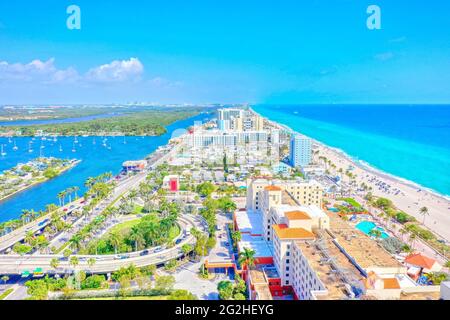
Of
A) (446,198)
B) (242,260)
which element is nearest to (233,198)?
(242,260)

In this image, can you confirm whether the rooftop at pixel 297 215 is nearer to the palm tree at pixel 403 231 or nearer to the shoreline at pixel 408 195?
the palm tree at pixel 403 231

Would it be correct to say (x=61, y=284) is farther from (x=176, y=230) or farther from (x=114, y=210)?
(x=114, y=210)

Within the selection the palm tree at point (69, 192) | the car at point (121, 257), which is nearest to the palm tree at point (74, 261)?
the car at point (121, 257)

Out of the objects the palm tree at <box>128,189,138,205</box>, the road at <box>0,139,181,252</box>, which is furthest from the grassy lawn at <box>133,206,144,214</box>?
the road at <box>0,139,181,252</box>

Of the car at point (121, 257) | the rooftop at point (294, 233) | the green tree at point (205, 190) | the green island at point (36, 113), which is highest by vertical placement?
the green island at point (36, 113)

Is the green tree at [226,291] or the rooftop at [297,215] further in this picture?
the rooftop at [297,215]

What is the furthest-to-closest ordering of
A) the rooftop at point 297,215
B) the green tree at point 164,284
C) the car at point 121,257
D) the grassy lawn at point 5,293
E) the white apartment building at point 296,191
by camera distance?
the white apartment building at point 296,191
the car at point 121,257
the rooftop at point 297,215
the grassy lawn at point 5,293
the green tree at point 164,284
